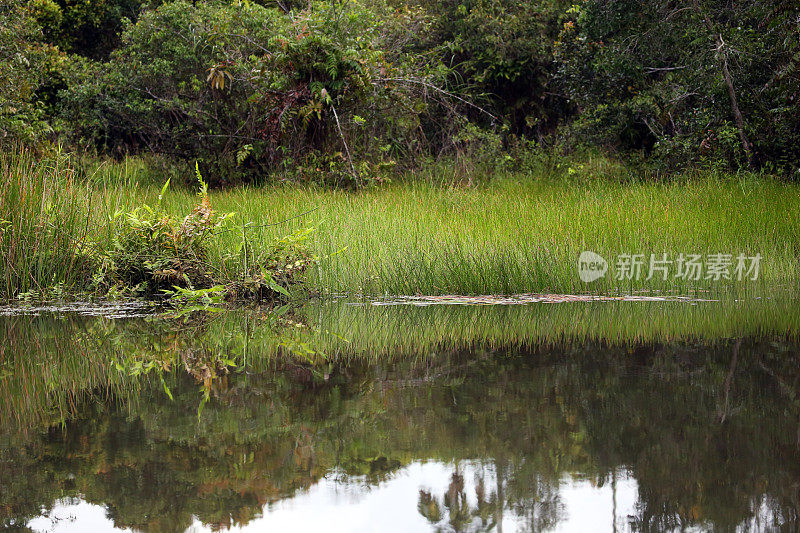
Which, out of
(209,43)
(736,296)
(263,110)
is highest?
(209,43)

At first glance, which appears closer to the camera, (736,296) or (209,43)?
(736,296)

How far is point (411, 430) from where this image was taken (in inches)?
85.9

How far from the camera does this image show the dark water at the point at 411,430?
167cm

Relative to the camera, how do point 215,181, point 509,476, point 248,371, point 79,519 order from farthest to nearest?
1. point 215,181
2. point 248,371
3. point 509,476
4. point 79,519

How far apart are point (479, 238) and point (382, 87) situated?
18.0 feet

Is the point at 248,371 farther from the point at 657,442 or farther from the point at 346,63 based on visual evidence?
the point at 346,63

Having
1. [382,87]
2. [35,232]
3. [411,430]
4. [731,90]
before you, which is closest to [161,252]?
[35,232]

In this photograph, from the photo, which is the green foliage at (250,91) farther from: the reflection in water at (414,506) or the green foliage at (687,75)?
the reflection in water at (414,506)

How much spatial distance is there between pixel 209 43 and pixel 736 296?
8744mm

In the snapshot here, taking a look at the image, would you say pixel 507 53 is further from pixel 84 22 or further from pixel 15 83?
pixel 84 22

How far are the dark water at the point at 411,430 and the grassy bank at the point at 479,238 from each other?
1513 millimetres

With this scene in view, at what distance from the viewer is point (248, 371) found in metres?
3.01

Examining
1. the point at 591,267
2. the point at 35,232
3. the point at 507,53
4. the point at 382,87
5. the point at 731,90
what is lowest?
the point at 591,267

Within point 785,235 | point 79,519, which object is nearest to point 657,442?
point 79,519
